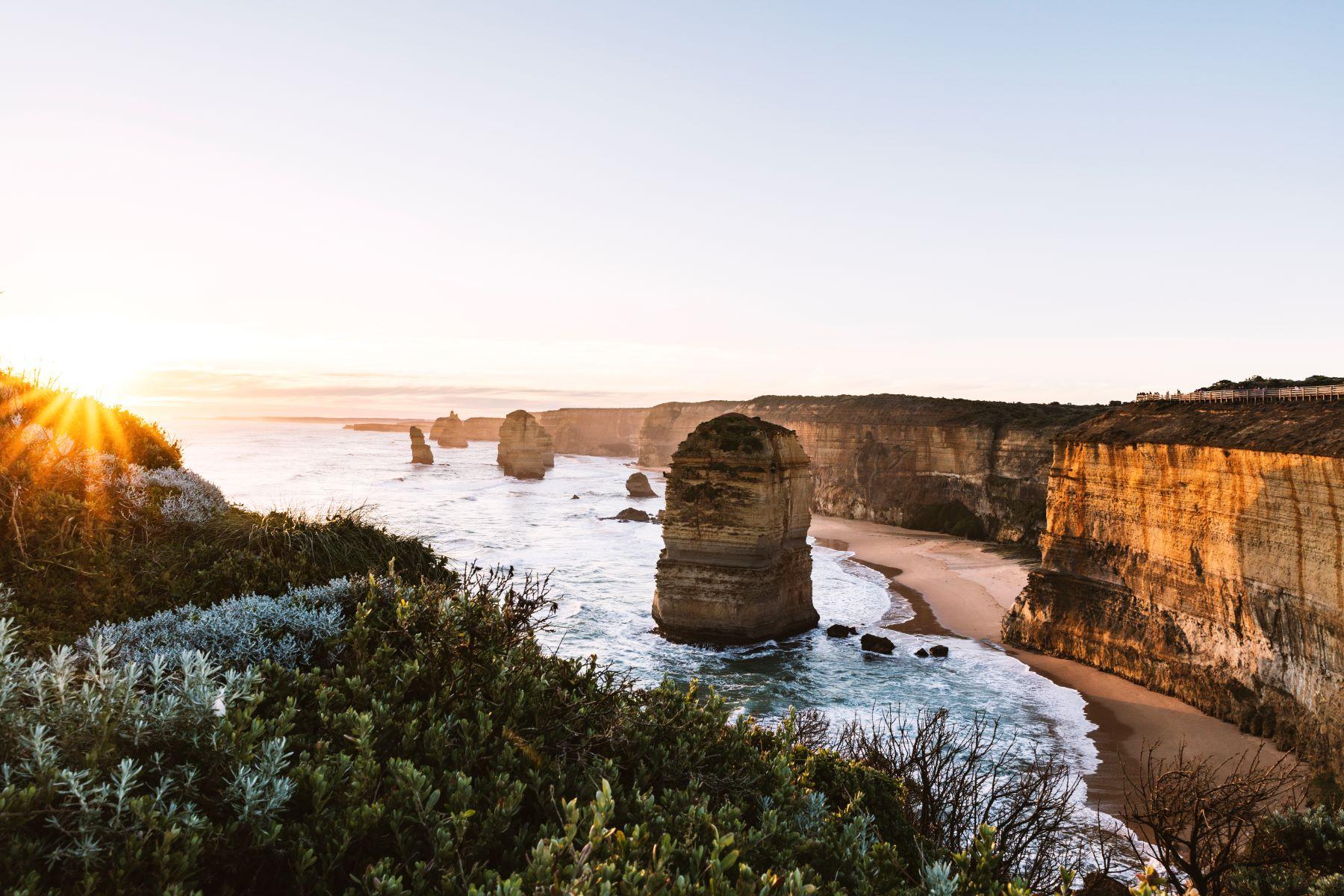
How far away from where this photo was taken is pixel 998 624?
2958 centimetres

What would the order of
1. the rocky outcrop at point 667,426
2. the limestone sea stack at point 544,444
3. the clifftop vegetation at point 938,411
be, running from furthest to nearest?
the rocky outcrop at point 667,426 → the limestone sea stack at point 544,444 → the clifftop vegetation at point 938,411

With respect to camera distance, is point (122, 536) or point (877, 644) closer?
point (122, 536)

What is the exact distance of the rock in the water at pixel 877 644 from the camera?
82.4ft

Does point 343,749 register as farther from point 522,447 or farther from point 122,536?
point 522,447

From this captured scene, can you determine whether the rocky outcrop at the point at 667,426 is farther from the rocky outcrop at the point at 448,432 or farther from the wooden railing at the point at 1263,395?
the wooden railing at the point at 1263,395

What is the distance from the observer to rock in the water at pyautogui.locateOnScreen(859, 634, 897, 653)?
82.4 feet

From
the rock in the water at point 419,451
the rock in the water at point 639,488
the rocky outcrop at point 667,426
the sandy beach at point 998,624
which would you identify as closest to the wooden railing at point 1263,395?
the sandy beach at point 998,624

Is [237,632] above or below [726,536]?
above

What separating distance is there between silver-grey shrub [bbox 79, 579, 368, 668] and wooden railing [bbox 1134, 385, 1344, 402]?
82.8 ft

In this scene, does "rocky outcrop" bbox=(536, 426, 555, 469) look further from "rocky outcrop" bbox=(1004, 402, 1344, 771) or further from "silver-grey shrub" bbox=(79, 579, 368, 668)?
"silver-grey shrub" bbox=(79, 579, 368, 668)

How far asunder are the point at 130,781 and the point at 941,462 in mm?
60511

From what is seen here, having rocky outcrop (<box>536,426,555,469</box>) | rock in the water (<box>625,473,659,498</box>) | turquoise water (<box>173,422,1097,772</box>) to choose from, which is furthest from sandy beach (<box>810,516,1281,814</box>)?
rocky outcrop (<box>536,426,555,469</box>)

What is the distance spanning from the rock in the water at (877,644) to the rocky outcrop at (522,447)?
7299 centimetres

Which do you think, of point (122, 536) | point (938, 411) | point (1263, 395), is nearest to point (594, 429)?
point (938, 411)
